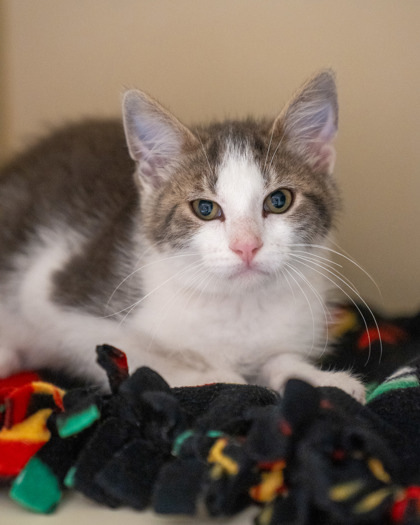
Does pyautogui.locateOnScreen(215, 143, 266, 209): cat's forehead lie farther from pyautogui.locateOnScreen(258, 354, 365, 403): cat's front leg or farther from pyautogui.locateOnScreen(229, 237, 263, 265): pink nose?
pyautogui.locateOnScreen(258, 354, 365, 403): cat's front leg

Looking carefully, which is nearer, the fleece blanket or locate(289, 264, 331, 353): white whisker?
the fleece blanket

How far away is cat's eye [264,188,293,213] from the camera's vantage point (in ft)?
3.90

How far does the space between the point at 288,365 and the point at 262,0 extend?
1181mm

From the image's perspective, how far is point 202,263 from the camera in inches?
45.4

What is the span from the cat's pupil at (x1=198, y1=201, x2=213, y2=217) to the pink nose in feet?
0.45

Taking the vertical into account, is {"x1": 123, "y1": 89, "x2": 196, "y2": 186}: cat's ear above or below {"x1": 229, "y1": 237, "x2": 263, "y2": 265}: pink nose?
above

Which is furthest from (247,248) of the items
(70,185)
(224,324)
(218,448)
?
(70,185)

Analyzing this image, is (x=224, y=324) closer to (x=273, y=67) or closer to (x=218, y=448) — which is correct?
(x=218, y=448)

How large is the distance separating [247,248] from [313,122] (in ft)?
1.45

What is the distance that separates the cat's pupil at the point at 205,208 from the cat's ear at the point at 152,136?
19 cm

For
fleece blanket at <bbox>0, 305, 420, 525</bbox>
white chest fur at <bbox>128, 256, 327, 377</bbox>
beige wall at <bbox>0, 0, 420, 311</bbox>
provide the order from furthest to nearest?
1. beige wall at <bbox>0, 0, 420, 311</bbox>
2. white chest fur at <bbox>128, 256, 327, 377</bbox>
3. fleece blanket at <bbox>0, 305, 420, 525</bbox>

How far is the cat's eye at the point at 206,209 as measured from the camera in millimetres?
1183

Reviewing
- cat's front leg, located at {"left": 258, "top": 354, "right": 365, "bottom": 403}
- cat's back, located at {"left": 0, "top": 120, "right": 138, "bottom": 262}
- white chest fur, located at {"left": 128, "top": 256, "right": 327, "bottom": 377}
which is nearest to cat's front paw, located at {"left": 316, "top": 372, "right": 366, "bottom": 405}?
cat's front leg, located at {"left": 258, "top": 354, "right": 365, "bottom": 403}

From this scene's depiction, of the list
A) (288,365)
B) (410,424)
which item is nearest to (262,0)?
(288,365)
